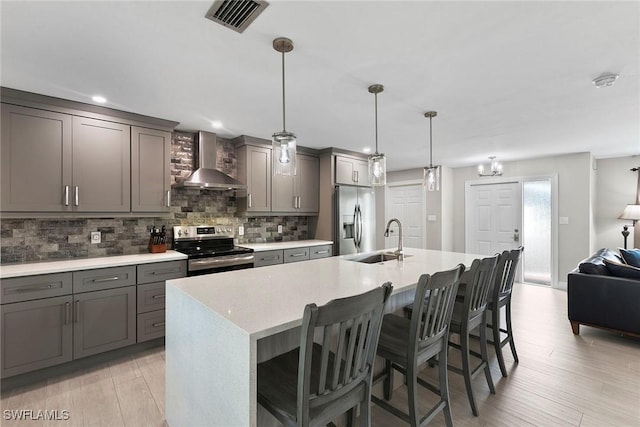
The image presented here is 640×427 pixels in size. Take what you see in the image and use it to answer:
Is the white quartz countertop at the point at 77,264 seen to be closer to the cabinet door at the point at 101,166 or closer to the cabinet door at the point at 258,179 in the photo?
the cabinet door at the point at 101,166

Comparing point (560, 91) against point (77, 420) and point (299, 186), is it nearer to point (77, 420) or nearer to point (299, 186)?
point (299, 186)

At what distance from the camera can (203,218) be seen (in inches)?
157

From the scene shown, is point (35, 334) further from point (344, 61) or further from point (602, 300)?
point (602, 300)

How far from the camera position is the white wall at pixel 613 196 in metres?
5.18

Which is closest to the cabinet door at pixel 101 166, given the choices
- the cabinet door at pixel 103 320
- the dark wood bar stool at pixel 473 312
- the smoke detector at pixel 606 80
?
the cabinet door at pixel 103 320

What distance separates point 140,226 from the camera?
3488mm

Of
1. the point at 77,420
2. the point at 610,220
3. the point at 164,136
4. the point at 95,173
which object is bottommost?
the point at 77,420

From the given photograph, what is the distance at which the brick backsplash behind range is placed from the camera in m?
2.81

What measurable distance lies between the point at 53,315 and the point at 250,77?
8.21 ft

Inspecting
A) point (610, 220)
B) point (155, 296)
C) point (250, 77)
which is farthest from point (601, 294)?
point (155, 296)

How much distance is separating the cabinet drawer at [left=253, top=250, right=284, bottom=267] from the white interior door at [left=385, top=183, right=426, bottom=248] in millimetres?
3338

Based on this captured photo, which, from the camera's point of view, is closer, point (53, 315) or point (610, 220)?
point (53, 315)

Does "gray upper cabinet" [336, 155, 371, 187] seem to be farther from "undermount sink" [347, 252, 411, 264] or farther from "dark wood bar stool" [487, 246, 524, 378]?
"dark wood bar stool" [487, 246, 524, 378]

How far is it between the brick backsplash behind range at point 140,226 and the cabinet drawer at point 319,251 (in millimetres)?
640
